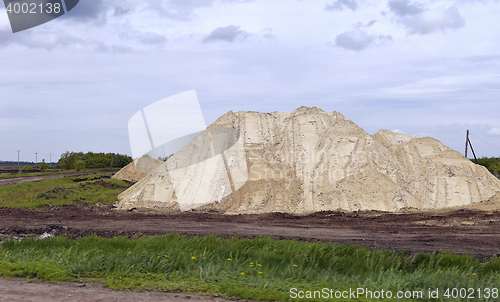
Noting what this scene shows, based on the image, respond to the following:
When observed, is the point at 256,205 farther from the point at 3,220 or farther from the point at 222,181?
the point at 3,220

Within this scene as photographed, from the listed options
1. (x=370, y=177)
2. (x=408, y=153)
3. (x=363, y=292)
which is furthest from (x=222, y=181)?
(x=363, y=292)

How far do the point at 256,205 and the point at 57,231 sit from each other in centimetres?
1193

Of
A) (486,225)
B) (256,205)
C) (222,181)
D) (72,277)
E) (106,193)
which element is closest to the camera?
(72,277)

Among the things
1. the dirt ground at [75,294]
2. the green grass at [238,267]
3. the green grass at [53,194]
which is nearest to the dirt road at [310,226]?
the green grass at [238,267]

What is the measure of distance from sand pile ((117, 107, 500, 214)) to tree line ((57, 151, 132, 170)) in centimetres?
4229

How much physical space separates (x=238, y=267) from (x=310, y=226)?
951 cm

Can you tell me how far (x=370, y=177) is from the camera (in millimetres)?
24203

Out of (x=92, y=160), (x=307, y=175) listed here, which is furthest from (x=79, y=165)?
(x=307, y=175)

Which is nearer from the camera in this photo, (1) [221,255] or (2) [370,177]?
(1) [221,255]

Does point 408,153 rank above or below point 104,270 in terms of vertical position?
above

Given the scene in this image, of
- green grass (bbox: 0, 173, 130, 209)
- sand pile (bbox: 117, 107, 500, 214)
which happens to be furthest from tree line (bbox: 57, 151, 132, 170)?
sand pile (bbox: 117, 107, 500, 214)

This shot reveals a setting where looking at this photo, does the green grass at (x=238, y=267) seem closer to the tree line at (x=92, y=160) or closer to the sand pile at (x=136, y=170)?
the sand pile at (x=136, y=170)

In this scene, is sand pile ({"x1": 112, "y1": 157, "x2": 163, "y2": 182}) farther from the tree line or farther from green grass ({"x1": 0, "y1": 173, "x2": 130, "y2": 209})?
the tree line

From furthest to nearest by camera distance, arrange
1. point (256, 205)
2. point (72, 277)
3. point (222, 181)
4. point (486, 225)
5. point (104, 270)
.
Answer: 1. point (222, 181)
2. point (256, 205)
3. point (486, 225)
4. point (104, 270)
5. point (72, 277)
